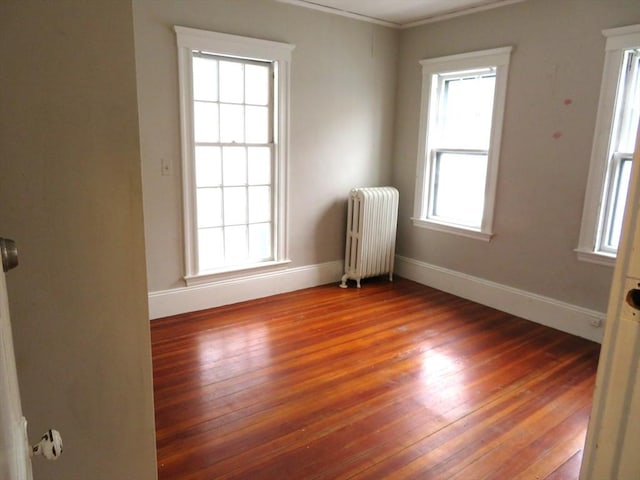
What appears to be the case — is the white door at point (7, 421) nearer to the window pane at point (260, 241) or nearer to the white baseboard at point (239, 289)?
the white baseboard at point (239, 289)

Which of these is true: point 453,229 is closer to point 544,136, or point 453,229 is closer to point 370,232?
point 370,232

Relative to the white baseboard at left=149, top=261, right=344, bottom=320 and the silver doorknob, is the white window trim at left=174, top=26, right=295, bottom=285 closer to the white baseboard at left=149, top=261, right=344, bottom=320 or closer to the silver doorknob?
the white baseboard at left=149, top=261, right=344, bottom=320

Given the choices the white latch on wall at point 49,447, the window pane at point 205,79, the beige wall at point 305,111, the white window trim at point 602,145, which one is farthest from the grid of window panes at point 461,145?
the white latch on wall at point 49,447

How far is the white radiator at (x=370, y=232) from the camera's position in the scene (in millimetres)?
4316

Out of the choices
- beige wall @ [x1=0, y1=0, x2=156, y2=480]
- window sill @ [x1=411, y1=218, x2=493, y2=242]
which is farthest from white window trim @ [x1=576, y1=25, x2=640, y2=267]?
beige wall @ [x1=0, y1=0, x2=156, y2=480]

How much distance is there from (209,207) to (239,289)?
2.56 ft

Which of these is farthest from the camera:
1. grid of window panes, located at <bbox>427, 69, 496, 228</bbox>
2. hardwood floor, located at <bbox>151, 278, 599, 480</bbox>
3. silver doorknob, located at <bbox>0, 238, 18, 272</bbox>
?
grid of window panes, located at <bbox>427, 69, 496, 228</bbox>

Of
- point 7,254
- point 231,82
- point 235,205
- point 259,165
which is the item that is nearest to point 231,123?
point 231,82

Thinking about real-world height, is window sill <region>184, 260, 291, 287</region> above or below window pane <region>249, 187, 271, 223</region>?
below

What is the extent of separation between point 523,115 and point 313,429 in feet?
9.56

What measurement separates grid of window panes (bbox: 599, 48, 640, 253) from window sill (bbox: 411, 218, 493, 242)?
92 cm

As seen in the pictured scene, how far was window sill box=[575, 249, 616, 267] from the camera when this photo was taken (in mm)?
3146

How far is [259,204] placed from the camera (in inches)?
156

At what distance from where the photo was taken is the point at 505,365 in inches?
114
